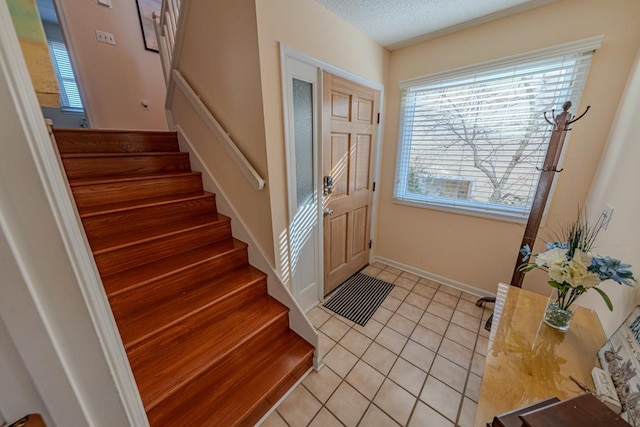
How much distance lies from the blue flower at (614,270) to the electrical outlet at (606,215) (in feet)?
1.82

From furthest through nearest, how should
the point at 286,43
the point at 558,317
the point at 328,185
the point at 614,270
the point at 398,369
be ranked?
the point at 328,185 < the point at 398,369 < the point at 286,43 < the point at 558,317 < the point at 614,270

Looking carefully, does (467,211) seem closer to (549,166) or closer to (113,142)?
(549,166)

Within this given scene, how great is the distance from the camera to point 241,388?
1.29 meters

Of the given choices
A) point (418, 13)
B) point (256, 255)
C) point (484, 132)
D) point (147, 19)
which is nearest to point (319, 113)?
point (418, 13)

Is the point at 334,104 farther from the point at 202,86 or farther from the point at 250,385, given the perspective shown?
the point at 250,385

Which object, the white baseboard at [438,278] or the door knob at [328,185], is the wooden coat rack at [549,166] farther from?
the door knob at [328,185]

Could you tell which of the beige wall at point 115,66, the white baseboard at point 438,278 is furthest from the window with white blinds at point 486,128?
the beige wall at point 115,66

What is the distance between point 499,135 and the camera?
1.87 metres

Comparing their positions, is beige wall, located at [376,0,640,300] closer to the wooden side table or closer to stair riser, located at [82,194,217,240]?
the wooden side table

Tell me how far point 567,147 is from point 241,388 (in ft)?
8.74

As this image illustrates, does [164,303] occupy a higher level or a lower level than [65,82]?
lower

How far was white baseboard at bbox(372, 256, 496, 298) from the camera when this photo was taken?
2.26 m

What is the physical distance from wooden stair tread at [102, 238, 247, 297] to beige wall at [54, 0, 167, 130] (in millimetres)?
2332

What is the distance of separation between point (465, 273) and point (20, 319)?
2.76 meters
